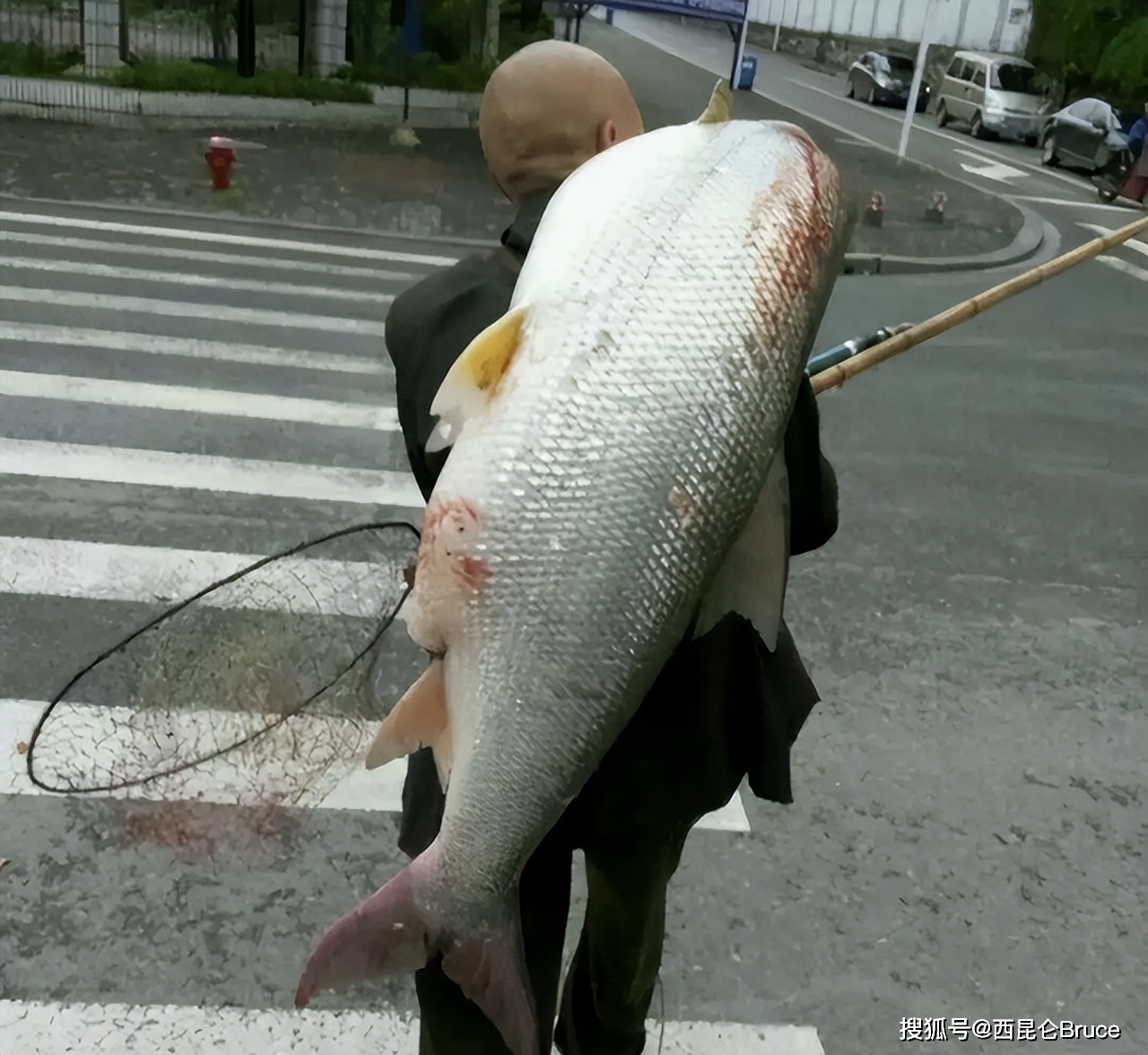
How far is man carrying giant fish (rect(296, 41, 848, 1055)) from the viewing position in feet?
4.66

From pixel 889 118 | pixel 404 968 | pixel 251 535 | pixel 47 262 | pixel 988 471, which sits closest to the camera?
pixel 404 968

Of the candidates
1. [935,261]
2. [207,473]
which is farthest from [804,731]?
[935,261]

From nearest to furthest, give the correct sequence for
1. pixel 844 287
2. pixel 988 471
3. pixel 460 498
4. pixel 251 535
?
pixel 460 498 → pixel 251 535 → pixel 988 471 → pixel 844 287

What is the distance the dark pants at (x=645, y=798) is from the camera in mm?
1803

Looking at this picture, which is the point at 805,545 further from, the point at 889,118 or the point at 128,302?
the point at 889,118

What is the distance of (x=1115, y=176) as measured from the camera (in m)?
19.3

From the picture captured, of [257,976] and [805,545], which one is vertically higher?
[805,545]

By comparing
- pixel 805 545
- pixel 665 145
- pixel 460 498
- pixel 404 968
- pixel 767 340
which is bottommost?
pixel 404 968

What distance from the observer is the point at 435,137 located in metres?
18.2

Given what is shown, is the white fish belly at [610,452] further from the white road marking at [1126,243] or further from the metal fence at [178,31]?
the metal fence at [178,31]

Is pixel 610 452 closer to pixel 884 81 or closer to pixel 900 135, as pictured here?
pixel 900 135

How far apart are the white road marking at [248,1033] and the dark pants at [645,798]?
631 millimetres

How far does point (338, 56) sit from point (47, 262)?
1268 centimetres

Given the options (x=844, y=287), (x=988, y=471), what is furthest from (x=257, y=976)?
(x=844, y=287)
